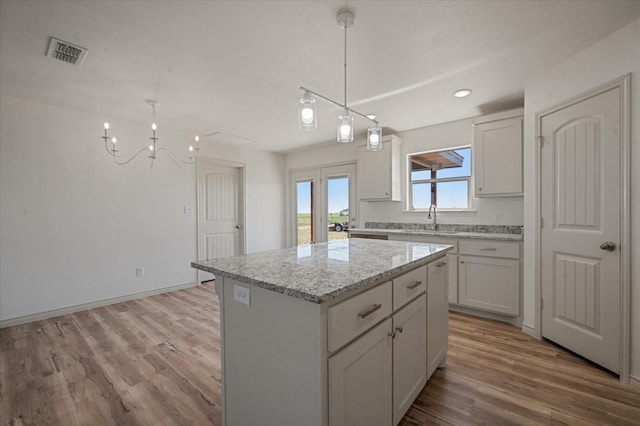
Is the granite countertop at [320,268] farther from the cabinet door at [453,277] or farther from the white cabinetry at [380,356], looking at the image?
the cabinet door at [453,277]

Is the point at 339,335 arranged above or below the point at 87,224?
below

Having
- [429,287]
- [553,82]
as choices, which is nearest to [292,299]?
[429,287]

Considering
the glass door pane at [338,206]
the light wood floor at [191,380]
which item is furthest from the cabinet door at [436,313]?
the glass door pane at [338,206]

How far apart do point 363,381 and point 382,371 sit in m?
0.16

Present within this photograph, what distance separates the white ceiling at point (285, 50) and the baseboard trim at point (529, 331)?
235 cm

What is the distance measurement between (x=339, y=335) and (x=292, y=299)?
0.22 m

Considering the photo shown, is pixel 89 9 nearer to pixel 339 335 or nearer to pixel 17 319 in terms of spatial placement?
pixel 339 335

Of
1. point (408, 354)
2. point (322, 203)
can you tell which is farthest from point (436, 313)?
point (322, 203)

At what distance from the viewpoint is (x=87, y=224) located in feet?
11.5

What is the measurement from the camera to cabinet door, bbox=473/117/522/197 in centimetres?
312

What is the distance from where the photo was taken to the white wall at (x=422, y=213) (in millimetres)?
3479

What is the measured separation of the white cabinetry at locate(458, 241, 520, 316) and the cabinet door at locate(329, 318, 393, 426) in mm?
2214

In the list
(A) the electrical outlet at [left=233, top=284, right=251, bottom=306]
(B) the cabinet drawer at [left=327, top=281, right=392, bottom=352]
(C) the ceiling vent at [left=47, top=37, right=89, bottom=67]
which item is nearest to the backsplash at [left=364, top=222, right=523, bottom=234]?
(B) the cabinet drawer at [left=327, top=281, right=392, bottom=352]

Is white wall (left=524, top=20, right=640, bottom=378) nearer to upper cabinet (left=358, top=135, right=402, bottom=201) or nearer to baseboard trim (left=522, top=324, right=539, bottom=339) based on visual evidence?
baseboard trim (left=522, top=324, right=539, bottom=339)
